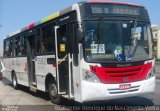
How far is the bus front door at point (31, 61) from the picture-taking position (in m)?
14.8

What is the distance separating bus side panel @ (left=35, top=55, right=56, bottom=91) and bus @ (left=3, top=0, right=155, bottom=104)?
0.24m

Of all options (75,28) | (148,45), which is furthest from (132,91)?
(75,28)

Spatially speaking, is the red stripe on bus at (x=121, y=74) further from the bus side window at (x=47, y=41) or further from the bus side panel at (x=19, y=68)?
the bus side panel at (x=19, y=68)

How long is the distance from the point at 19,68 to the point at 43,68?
4.30 metres

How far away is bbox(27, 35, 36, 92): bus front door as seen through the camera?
14.8 metres

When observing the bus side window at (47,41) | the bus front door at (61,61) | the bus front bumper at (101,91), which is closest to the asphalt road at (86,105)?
the bus front door at (61,61)

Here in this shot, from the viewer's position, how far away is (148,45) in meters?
10.7

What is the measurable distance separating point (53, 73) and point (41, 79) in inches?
61.1

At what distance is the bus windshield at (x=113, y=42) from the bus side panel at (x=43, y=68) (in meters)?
2.41

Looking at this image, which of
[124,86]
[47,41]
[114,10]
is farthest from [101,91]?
[47,41]

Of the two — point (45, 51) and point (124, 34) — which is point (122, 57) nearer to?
point (124, 34)

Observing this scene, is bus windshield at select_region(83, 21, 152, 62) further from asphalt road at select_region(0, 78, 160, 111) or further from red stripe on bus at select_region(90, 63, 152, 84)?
asphalt road at select_region(0, 78, 160, 111)

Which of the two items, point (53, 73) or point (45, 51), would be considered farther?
point (45, 51)

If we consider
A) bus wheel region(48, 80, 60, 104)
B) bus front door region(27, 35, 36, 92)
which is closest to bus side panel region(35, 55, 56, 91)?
bus wheel region(48, 80, 60, 104)
